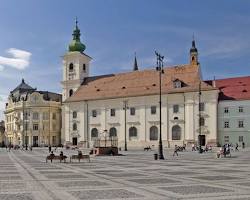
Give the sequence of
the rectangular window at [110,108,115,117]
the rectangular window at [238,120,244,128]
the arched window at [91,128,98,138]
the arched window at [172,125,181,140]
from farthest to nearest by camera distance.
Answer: the arched window at [91,128,98,138] → the rectangular window at [110,108,115,117] → the arched window at [172,125,181,140] → the rectangular window at [238,120,244,128]

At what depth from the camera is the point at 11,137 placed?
4641 inches

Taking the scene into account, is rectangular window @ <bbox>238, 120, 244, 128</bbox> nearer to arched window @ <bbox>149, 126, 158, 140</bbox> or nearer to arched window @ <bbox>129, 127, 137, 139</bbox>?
arched window @ <bbox>149, 126, 158, 140</bbox>

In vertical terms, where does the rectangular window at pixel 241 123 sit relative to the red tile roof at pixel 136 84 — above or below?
below

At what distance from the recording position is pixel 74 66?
324 feet

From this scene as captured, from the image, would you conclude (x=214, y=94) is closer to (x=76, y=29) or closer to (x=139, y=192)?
(x=76, y=29)

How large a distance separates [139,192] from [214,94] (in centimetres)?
6425

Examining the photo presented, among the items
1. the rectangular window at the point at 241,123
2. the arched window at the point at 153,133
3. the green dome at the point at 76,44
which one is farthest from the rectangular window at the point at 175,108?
the green dome at the point at 76,44

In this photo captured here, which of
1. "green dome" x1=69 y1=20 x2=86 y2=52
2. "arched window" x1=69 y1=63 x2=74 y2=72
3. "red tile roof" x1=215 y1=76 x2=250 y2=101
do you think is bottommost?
"red tile roof" x1=215 y1=76 x2=250 y2=101

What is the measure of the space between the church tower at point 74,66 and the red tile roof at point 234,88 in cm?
3071

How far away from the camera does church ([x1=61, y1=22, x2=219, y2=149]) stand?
7831 centimetres

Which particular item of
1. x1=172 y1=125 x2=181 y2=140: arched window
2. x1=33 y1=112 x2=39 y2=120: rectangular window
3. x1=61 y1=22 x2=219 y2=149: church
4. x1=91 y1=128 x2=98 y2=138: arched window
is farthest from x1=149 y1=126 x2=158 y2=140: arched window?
x1=33 y1=112 x2=39 y2=120: rectangular window

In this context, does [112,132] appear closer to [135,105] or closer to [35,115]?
[135,105]

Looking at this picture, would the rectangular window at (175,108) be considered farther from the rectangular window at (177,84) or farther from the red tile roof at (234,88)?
the red tile roof at (234,88)

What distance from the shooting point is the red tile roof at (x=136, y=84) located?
8150 cm
